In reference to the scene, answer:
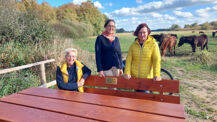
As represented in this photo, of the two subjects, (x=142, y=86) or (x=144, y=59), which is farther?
(x=144, y=59)

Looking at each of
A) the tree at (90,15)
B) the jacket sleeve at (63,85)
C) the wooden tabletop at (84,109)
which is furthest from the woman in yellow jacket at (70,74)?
the tree at (90,15)

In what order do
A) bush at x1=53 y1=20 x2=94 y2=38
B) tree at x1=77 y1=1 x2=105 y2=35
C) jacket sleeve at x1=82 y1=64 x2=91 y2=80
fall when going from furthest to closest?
tree at x1=77 y1=1 x2=105 y2=35 < bush at x1=53 y1=20 x2=94 y2=38 < jacket sleeve at x1=82 y1=64 x2=91 y2=80

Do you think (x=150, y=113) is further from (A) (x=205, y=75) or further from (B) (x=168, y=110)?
(A) (x=205, y=75)

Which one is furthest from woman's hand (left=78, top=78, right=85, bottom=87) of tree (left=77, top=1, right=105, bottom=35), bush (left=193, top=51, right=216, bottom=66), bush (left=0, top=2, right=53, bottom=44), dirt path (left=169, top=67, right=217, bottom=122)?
tree (left=77, top=1, right=105, bottom=35)

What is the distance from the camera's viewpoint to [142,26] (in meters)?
2.35

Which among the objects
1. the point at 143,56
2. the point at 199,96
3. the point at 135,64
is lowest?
the point at 199,96

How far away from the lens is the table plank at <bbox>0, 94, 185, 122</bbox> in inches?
55.6

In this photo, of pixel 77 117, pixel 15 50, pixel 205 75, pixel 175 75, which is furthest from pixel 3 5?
pixel 205 75

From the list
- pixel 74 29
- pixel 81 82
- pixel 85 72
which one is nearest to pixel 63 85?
pixel 81 82

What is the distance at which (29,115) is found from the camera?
1.57 metres

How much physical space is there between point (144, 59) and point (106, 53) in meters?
0.80

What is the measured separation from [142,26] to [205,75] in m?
5.40

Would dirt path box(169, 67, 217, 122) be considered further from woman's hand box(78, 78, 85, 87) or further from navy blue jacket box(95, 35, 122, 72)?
woman's hand box(78, 78, 85, 87)

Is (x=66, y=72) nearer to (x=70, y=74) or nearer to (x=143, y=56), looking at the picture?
(x=70, y=74)
